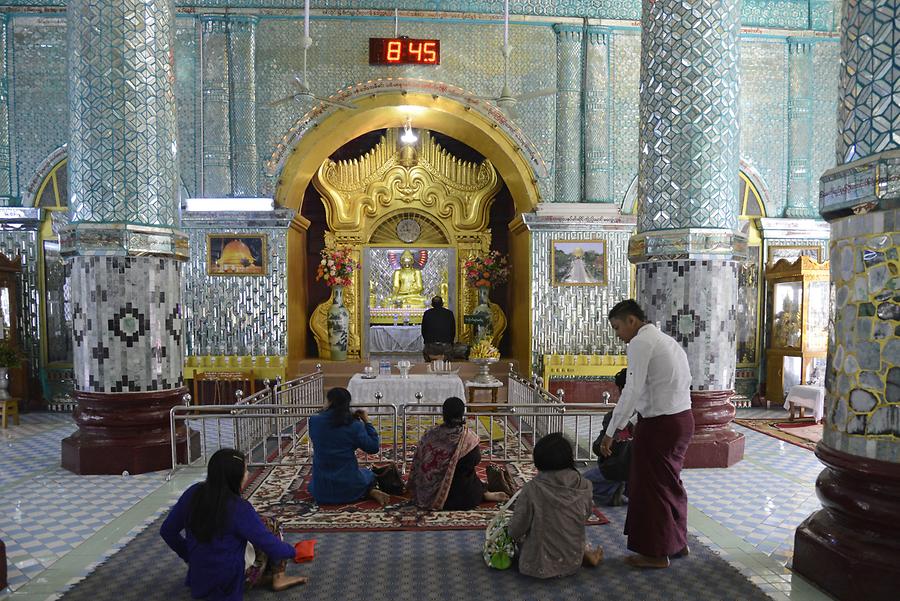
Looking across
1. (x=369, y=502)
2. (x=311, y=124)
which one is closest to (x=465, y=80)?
(x=311, y=124)

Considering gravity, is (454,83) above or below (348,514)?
above

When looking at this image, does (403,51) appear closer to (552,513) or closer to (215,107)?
(215,107)

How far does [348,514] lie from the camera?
4574 mm

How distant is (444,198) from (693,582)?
9328mm

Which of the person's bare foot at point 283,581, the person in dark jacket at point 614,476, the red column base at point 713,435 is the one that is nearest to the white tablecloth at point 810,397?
the red column base at point 713,435

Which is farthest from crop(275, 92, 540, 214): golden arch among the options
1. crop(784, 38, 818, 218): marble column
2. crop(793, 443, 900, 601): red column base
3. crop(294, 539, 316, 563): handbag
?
crop(793, 443, 900, 601): red column base

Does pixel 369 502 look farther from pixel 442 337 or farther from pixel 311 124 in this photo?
pixel 311 124

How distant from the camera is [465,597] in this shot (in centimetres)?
331

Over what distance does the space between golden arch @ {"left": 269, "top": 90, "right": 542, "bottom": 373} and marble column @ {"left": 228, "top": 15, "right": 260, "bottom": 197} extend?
38cm

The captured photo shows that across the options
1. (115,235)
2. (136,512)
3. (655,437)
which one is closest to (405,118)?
(115,235)

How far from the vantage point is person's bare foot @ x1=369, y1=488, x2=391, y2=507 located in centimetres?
476

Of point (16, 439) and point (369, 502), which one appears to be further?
point (16, 439)

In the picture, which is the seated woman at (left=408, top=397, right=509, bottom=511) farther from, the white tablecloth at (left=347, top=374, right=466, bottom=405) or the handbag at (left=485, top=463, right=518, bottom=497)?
the white tablecloth at (left=347, top=374, right=466, bottom=405)

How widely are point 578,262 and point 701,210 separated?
154 inches
